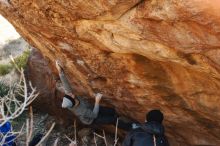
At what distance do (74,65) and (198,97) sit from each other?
6.30 ft

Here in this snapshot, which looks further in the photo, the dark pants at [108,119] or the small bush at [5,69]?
the small bush at [5,69]

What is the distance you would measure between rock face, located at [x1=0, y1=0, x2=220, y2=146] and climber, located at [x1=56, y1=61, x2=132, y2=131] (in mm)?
139

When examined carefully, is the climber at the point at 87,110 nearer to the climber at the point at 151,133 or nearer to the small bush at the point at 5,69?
the climber at the point at 151,133

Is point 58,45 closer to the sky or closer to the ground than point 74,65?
closer to the sky

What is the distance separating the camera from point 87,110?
22.2ft

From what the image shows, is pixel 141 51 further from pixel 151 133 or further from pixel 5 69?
pixel 5 69

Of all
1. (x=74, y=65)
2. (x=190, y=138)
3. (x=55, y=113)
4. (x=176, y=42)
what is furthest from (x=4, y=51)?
(x=176, y=42)

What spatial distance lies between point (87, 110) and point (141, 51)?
6.14 feet

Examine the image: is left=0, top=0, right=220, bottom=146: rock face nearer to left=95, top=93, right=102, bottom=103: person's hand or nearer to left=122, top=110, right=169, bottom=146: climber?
left=95, top=93, right=102, bottom=103: person's hand

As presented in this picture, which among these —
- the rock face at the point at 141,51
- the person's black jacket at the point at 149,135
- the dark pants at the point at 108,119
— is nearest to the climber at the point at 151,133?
the person's black jacket at the point at 149,135

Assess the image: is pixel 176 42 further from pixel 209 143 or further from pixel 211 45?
pixel 209 143

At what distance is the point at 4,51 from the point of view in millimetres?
13016

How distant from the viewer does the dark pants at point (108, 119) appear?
6836mm

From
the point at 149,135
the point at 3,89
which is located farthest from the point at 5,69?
the point at 149,135
